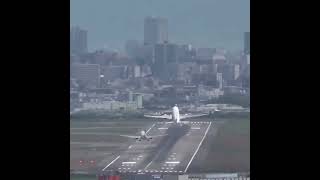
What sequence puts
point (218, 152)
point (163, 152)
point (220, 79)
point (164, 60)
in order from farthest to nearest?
point (163, 152) < point (218, 152) < point (220, 79) < point (164, 60)

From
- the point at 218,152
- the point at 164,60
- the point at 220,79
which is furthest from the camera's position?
the point at 218,152

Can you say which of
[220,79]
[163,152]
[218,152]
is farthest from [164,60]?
[163,152]

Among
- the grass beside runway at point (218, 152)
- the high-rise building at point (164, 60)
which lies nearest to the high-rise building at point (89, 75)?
the high-rise building at point (164, 60)

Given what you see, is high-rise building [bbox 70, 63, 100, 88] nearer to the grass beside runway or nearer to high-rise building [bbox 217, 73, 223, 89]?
high-rise building [bbox 217, 73, 223, 89]

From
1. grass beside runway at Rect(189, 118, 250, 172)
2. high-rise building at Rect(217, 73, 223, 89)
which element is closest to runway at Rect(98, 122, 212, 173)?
grass beside runway at Rect(189, 118, 250, 172)

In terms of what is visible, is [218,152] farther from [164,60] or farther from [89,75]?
[89,75]

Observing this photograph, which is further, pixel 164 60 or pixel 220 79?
pixel 220 79
